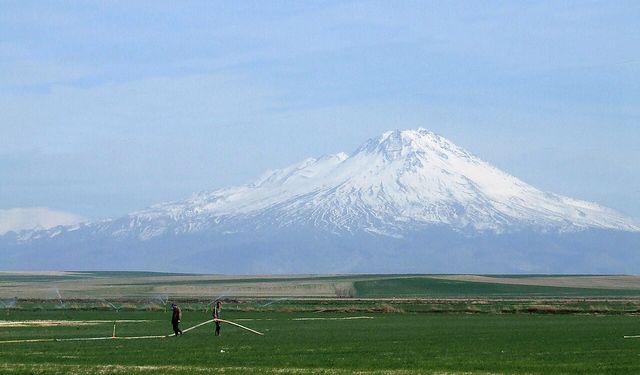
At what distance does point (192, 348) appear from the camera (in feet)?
137

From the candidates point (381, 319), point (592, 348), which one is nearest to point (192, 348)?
point (592, 348)

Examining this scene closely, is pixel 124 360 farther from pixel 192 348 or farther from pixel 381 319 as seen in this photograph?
pixel 381 319

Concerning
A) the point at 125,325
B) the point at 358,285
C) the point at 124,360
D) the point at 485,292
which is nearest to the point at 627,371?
the point at 124,360

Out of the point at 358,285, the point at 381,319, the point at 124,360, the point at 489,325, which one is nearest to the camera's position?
the point at 124,360

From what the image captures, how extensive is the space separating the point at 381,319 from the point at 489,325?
855 centimetres

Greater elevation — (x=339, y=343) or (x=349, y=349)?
(x=339, y=343)

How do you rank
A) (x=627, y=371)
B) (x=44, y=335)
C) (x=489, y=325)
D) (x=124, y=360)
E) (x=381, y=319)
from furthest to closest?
1. (x=381, y=319)
2. (x=489, y=325)
3. (x=44, y=335)
4. (x=124, y=360)
5. (x=627, y=371)

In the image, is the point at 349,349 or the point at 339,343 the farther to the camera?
the point at 339,343

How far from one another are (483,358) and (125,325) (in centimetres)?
2446

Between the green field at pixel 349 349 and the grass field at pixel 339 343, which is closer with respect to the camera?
the green field at pixel 349 349

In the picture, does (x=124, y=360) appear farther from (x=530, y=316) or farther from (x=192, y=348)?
(x=530, y=316)

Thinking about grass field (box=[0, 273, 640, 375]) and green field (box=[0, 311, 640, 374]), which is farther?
grass field (box=[0, 273, 640, 375])

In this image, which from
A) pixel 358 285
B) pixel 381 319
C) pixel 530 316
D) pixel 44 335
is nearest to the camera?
pixel 44 335

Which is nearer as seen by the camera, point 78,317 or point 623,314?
point 78,317
